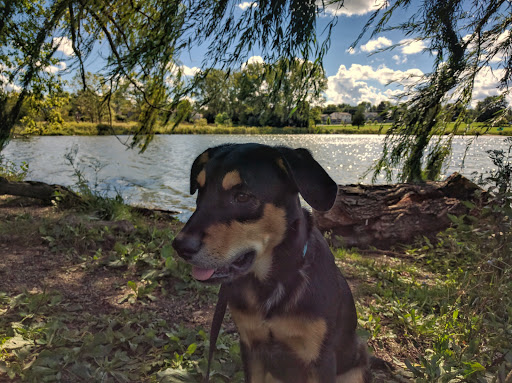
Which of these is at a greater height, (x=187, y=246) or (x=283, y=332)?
(x=187, y=246)

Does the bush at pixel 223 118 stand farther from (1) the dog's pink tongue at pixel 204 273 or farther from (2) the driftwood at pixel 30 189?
(2) the driftwood at pixel 30 189

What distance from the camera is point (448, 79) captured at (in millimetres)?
5664

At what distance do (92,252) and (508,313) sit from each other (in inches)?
197

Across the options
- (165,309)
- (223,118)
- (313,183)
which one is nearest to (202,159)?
(313,183)

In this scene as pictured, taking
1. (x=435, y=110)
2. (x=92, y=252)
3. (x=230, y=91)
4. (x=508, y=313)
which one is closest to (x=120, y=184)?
(x=92, y=252)

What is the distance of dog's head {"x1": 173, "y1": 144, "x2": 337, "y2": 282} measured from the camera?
1.83 m

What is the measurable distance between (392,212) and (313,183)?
504 centimetres

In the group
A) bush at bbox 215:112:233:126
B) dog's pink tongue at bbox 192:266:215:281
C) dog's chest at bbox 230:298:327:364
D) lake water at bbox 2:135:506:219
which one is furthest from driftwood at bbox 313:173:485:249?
dog's pink tongue at bbox 192:266:215:281

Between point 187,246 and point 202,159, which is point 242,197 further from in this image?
point 202,159

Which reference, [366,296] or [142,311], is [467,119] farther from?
[142,311]

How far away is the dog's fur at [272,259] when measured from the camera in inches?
75.5

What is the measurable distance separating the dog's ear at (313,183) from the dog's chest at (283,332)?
669 millimetres

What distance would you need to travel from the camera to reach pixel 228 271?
1.95 m

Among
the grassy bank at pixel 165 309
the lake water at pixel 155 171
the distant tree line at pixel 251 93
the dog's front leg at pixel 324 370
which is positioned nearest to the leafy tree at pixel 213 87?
the distant tree line at pixel 251 93
